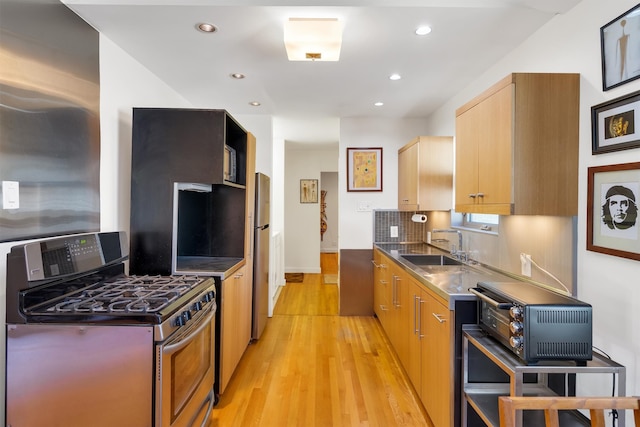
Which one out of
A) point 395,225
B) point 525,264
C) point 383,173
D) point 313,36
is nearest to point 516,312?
point 525,264

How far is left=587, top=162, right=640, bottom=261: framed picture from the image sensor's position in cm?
137

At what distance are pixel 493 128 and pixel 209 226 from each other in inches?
91.6

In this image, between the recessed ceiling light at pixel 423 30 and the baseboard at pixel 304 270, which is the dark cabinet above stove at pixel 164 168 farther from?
the baseboard at pixel 304 270

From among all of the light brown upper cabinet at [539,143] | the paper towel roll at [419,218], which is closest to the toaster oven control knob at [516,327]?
the light brown upper cabinet at [539,143]

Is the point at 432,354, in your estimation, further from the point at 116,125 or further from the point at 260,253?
the point at 116,125

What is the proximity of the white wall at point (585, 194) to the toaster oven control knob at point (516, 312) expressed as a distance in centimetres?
49

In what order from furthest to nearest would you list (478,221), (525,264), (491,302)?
(478,221) → (525,264) → (491,302)

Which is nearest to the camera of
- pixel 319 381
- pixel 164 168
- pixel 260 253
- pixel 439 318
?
pixel 439 318

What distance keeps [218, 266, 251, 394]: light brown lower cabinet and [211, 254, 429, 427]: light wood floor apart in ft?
0.65

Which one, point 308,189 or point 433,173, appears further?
point 308,189

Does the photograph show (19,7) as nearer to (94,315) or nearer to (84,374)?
(94,315)

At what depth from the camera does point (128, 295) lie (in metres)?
1.66

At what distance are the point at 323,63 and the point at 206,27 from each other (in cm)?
85

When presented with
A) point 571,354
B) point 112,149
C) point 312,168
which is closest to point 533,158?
point 571,354
